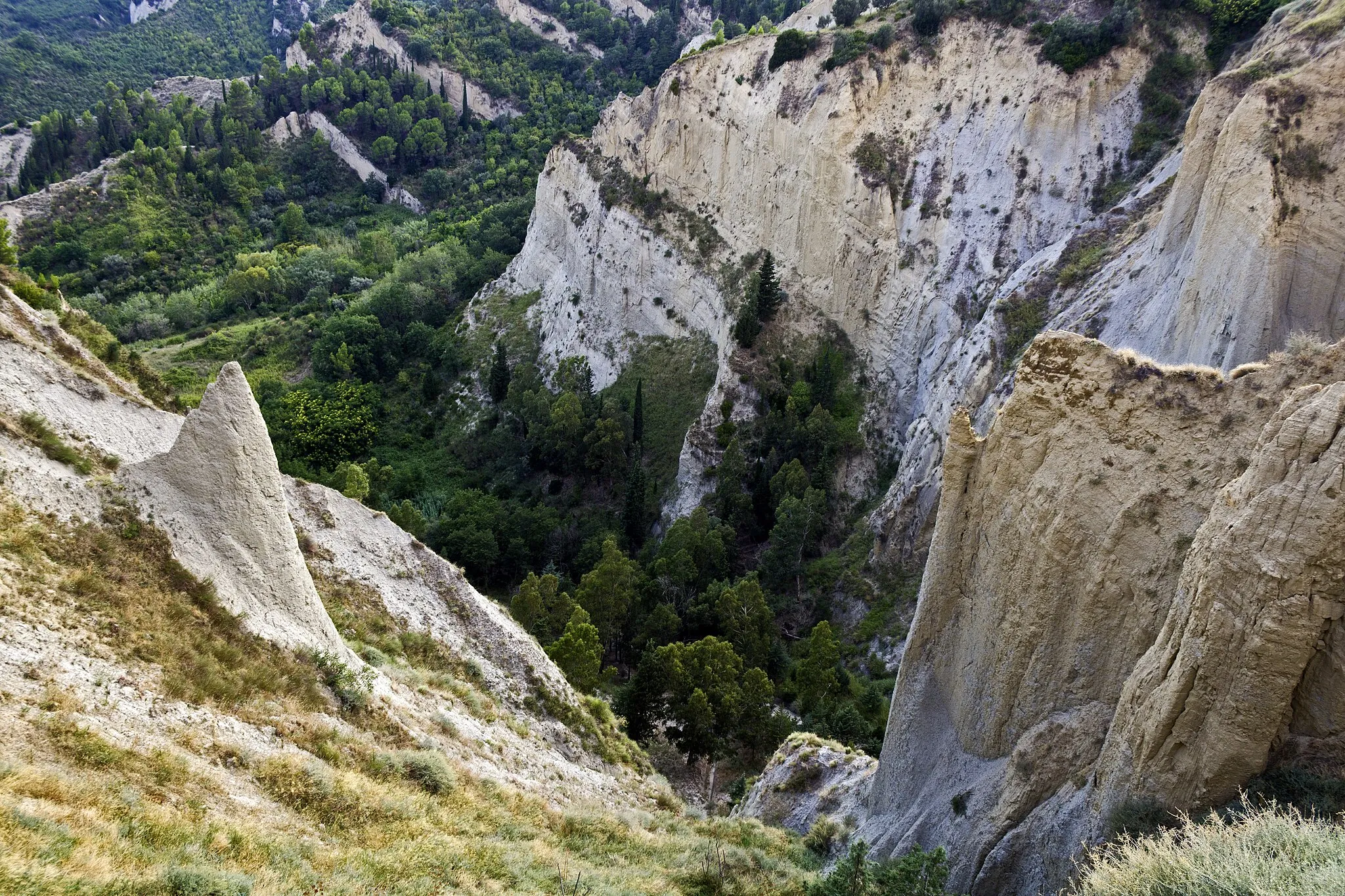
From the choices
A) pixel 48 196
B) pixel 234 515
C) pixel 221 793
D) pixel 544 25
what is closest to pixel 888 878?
pixel 221 793

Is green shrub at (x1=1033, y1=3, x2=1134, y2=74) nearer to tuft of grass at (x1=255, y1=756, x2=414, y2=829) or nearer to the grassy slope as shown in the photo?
the grassy slope

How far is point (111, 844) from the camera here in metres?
10.1

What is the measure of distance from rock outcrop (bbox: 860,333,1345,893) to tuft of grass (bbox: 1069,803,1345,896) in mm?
1479

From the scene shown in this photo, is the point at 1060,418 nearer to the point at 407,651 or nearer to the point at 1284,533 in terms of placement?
the point at 1284,533

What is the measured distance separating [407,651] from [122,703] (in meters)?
9.74

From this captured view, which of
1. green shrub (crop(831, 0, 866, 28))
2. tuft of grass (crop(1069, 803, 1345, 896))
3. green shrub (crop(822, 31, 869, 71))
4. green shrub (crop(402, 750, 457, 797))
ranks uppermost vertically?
green shrub (crop(831, 0, 866, 28))

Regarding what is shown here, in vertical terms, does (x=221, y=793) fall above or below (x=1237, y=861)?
below

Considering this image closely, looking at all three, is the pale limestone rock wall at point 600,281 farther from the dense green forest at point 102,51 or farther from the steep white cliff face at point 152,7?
the steep white cliff face at point 152,7

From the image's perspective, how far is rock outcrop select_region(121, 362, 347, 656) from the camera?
55.2 feet

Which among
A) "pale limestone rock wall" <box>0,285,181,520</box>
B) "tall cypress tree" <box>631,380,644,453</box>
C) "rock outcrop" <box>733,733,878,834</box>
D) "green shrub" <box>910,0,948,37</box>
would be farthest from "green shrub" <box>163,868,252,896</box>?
"green shrub" <box>910,0,948,37</box>

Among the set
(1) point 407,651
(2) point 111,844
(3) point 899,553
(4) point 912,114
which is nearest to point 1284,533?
(2) point 111,844

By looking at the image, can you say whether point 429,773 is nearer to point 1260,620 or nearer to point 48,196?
point 1260,620

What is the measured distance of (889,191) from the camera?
2089 inches

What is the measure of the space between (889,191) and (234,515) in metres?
45.0
